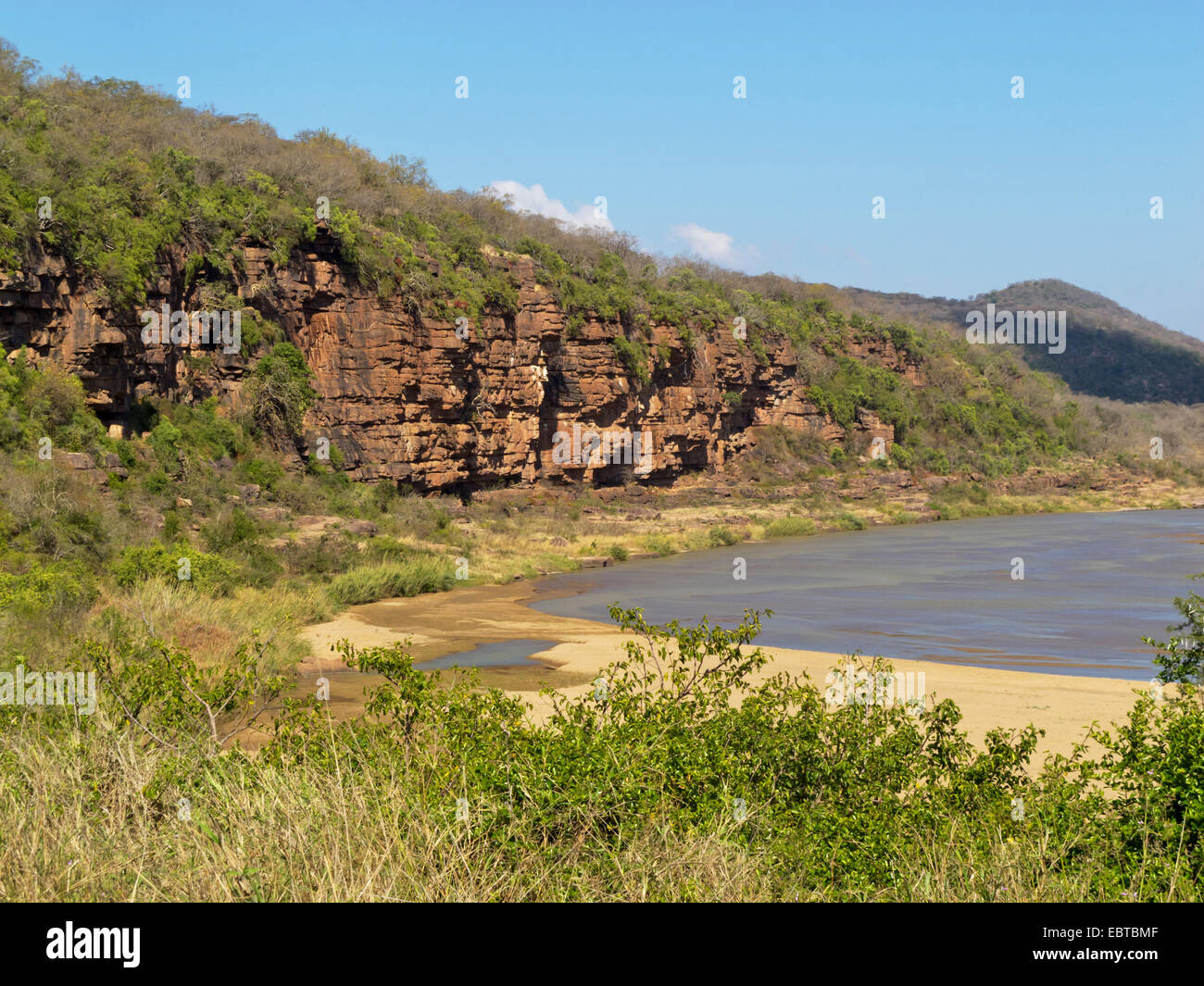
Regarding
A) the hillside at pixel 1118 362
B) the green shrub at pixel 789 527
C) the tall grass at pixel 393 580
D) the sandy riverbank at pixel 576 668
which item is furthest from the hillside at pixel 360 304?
the hillside at pixel 1118 362

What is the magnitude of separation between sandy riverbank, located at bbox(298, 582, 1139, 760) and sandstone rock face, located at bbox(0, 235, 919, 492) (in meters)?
10.4

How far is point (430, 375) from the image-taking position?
37.0 meters

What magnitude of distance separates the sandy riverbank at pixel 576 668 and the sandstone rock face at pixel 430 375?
1041 cm

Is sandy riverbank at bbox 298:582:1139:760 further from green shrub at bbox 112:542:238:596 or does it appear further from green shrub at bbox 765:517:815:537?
green shrub at bbox 765:517:815:537

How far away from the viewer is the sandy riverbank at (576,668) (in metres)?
13.3

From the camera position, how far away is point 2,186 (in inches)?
989

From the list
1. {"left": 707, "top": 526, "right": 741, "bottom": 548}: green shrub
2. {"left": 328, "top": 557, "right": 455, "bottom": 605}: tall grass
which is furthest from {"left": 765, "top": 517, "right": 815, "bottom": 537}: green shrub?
{"left": 328, "top": 557, "right": 455, "bottom": 605}: tall grass

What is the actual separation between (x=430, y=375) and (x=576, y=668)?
21.5m

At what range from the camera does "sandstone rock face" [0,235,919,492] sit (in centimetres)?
2698

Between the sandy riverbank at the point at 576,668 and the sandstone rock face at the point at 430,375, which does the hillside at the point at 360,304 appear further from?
the sandy riverbank at the point at 576,668

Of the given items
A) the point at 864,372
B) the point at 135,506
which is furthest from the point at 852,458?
the point at 135,506

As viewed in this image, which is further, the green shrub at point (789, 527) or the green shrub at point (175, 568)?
the green shrub at point (789, 527)

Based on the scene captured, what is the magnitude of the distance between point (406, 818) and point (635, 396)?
4216cm
